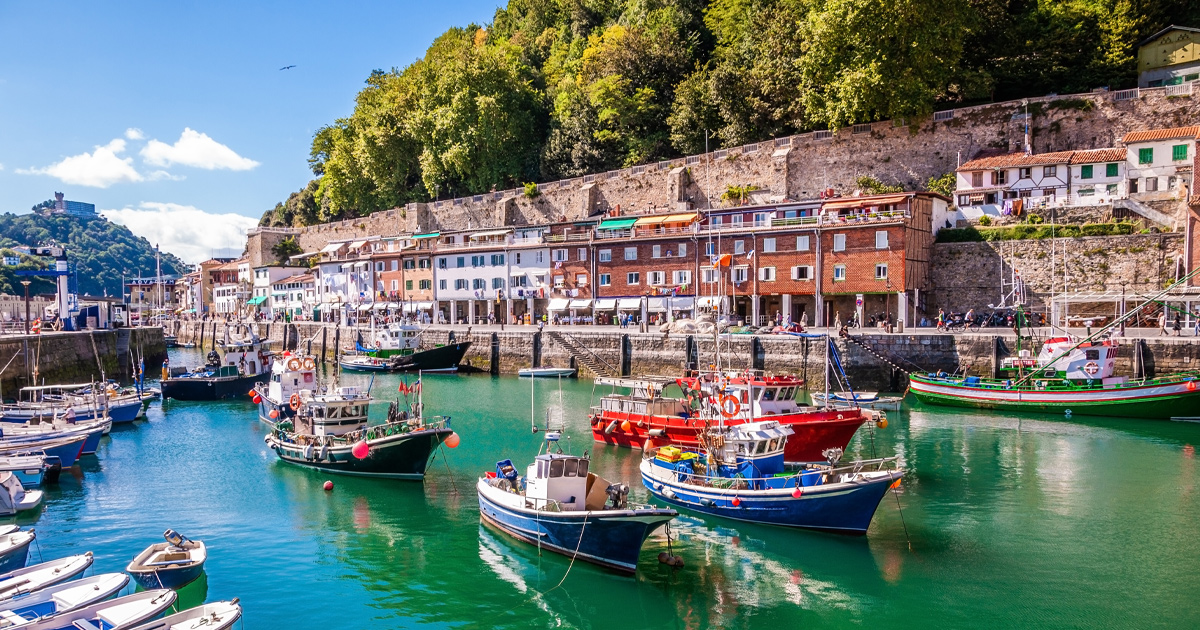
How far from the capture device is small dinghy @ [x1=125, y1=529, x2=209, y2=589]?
55.0 ft

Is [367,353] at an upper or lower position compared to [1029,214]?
lower

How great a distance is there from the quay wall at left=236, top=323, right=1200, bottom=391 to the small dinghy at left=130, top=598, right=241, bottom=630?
2399cm

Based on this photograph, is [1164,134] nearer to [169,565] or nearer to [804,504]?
[804,504]

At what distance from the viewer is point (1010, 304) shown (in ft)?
161

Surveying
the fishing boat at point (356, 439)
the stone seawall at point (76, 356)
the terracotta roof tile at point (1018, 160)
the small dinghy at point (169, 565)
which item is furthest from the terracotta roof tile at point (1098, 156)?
the stone seawall at point (76, 356)

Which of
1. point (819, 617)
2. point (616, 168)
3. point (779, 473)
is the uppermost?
point (616, 168)

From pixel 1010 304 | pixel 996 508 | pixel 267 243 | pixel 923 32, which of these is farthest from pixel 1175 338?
pixel 267 243

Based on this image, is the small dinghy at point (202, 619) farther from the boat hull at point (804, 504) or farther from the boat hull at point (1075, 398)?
the boat hull at point (1075, 398)

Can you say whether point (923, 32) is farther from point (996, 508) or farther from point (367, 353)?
point (367, 353)

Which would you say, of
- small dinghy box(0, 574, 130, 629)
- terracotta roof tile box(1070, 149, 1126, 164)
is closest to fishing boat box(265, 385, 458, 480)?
small dinghy box(0, 574, 130, 629)

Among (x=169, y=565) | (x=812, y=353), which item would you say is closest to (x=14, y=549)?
(x=169, y=565)

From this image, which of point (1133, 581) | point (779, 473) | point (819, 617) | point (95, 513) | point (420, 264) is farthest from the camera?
point (420, 264)

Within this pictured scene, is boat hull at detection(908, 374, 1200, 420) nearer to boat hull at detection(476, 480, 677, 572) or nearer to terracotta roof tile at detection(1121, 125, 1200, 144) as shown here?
terracotta roof tile at detection(1121, 125, 1200, 144)

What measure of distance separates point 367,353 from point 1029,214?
49.6 m
